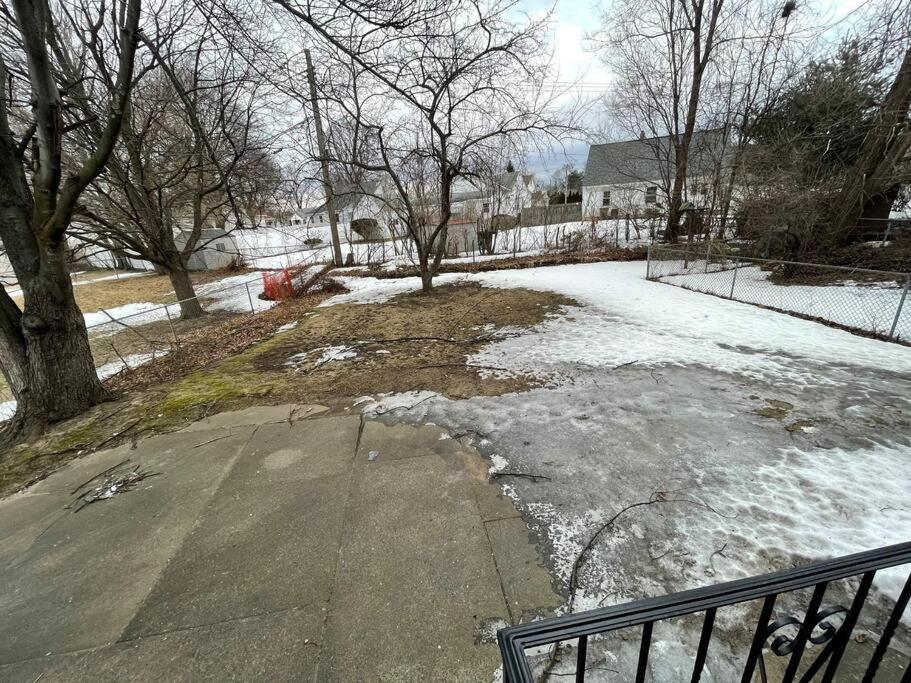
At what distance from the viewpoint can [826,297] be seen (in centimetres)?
749

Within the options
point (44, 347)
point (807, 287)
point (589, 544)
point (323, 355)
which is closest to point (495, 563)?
point (589, 544)

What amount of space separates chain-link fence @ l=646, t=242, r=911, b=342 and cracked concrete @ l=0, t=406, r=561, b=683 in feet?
21.9

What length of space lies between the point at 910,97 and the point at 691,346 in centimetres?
894

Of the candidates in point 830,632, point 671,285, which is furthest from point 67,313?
point 671,285

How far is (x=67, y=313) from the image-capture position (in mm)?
3824

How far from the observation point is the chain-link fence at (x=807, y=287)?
5832mm

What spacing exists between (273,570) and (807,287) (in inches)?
456

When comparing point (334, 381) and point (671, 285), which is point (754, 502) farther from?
point (671, 285)

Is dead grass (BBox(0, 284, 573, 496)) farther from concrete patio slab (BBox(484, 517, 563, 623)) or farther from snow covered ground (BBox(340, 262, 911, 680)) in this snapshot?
concrete patio slab (BBox(484, 517, 563, 623))

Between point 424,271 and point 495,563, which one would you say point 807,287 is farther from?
point 495,563

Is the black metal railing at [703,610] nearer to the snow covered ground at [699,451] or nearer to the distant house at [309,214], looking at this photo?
the snow covered ground at [699,451]

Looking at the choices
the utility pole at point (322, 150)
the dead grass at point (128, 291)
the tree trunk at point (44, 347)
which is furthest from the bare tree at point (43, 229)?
the dead grass at point (128, 291)

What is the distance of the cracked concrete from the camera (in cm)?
171

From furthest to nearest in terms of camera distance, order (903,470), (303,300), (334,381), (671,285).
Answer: (303,300) < (671,285) < (334,381) < (903,470)
